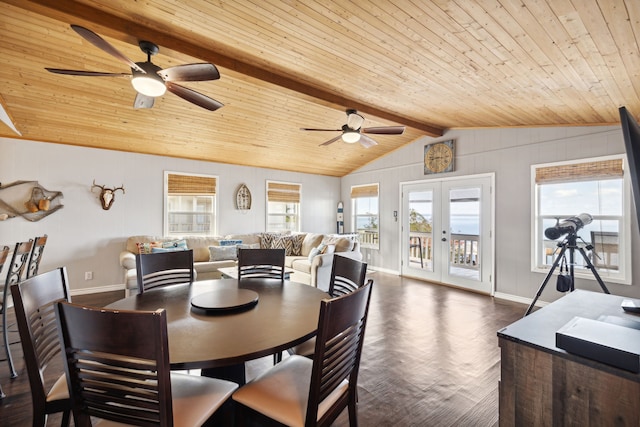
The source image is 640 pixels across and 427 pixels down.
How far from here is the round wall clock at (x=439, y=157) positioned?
5.39 metres

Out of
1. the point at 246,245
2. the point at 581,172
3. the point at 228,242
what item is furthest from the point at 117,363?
the point at 581,172

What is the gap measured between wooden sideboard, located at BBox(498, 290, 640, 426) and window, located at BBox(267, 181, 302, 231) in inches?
236

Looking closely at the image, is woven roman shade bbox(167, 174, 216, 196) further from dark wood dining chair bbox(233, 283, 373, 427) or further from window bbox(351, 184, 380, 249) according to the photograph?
dark wood dining chair bbox(233, 283, 373, 427)

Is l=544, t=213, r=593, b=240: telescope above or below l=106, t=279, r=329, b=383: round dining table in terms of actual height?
above

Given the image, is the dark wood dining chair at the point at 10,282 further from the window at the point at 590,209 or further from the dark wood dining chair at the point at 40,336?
the window at the point at 590,209

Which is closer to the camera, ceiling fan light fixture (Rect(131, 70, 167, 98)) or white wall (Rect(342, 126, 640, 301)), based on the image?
ceiling fan light fixture (Rect(131, 70, 167, 98))

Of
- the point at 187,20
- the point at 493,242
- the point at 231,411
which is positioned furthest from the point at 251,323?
the point at 493,242

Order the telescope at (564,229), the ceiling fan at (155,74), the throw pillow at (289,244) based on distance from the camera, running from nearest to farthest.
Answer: the ceiling fan at (155,74), the telescope at (564,229), the throw pillow at (289,244)

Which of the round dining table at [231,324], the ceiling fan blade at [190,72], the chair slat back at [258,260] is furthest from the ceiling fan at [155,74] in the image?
the round dining table at [231,324]

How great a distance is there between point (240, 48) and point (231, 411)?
9.59ft

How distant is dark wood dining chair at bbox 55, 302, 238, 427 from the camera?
0.92 meters

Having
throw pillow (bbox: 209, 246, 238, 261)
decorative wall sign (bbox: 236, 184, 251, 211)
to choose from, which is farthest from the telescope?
decorative wall sign (bbox: 236, 184, 251, 211)

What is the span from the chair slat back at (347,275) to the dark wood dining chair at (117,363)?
1.19 m

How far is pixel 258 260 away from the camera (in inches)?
107
